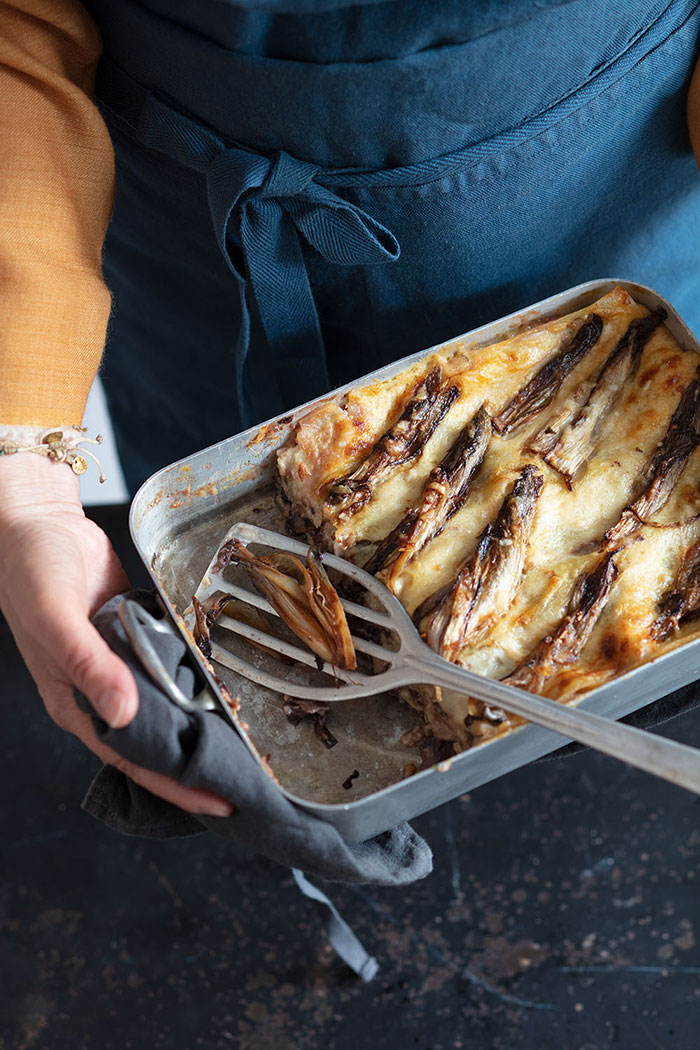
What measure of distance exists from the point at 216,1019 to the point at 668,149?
5.33ft

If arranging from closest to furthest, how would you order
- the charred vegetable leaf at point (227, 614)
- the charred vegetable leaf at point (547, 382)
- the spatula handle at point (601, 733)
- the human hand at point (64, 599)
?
the spatula handle at point (601, 733)
the human hand at point (64, 599)
the charred vegetable leaf at point (227, 614)
the charred vegetable leaf at point (547, 382)

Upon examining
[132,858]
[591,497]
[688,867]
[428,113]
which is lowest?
[132,858]

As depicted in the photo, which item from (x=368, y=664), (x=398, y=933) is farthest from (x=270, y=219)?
(x=398, y=933)

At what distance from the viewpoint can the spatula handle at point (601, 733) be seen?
3.28ft

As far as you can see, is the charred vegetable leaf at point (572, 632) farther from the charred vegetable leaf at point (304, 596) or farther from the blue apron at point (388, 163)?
the blue apron at point (388, 163)

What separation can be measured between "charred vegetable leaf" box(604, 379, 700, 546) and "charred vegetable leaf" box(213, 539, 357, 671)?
37 cm

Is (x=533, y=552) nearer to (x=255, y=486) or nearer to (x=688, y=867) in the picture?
(x=255, y=486)

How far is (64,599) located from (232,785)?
0.30 meters

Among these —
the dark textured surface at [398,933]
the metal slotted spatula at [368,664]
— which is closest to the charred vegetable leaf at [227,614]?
the metal slotted spatula at [368,664]

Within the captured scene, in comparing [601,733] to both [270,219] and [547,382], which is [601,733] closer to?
[547,382]

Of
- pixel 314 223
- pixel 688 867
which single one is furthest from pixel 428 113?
pixel 688 867

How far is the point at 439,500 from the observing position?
136 centimetres

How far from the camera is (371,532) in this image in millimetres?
1376

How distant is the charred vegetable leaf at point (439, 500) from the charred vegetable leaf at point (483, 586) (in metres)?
0.07
